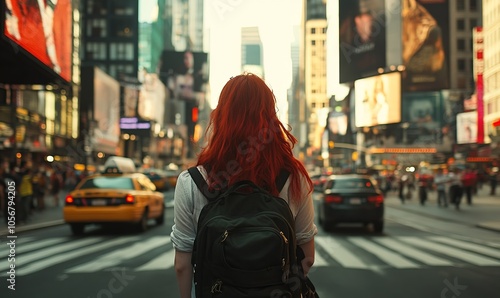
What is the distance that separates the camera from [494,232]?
16.3m

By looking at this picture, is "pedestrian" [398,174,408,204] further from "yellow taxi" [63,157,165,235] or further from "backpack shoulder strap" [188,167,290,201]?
"backpack shoulder strap" [188,167,290,201]

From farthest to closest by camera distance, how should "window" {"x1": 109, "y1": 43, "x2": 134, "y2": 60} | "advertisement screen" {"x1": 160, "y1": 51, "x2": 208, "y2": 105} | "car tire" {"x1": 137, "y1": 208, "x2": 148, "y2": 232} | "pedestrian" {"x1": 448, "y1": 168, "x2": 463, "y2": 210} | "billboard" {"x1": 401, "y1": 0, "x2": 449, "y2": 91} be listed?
"advertisement screen" {"x1": 160, "y1": 51, "x2": 208, "y2": 105}
"window" {"x1": 109, "y1": 43, "x2": 134, "y2": 60}
"billboard" {"x1": 401, "y1": 0, "x2": 449, "y2": 91}
"pedestrian" {"x1": 448, "y1": 168, "x2": 463, "y2": 210}
"car tire" {"x1": 137, "y1": 208, "x2": 148, "y2": 232}

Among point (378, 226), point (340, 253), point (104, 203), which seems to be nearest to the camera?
point (340, 253)

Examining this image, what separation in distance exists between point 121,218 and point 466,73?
93.8m

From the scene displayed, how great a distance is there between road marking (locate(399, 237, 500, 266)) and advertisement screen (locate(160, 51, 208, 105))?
4893 inches

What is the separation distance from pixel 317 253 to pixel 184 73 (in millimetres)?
143591

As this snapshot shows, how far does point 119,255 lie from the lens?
10.8 meters

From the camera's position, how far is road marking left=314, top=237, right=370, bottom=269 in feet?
32.1

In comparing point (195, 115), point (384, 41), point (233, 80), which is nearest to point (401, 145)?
point (384, 41)

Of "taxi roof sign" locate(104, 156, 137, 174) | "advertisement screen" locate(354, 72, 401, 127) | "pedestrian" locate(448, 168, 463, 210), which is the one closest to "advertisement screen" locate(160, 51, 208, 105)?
"advertisement screen" locate(354, 72, 401, 127)

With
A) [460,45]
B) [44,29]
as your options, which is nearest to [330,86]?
[460,45]

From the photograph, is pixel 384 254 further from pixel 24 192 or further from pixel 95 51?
pixel 95 51

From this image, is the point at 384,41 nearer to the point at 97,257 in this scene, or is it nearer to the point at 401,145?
the point at 401,145

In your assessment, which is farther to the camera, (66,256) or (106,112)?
(106,112)
